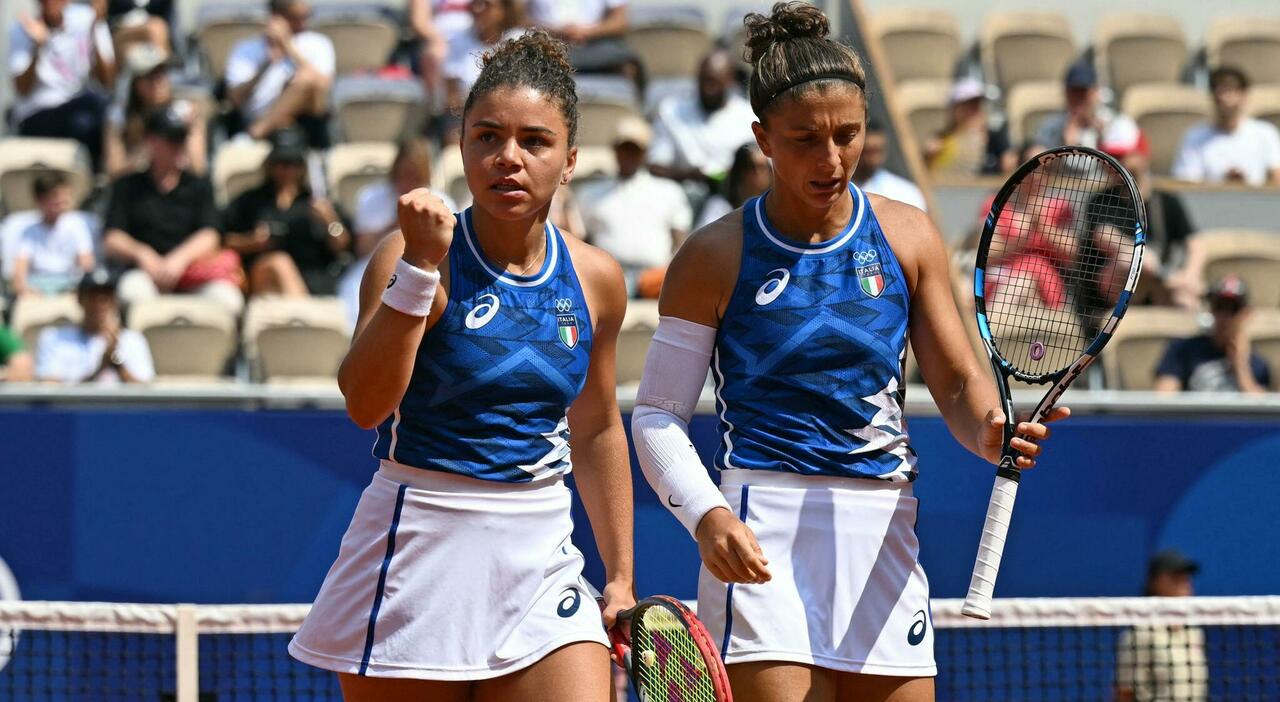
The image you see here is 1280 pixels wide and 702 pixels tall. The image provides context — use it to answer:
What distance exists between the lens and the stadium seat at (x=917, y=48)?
1170 cm

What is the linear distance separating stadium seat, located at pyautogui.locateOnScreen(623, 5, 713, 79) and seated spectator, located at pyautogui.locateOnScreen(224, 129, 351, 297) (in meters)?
2.79

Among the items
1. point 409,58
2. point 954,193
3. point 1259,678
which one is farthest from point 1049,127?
point 1259,678

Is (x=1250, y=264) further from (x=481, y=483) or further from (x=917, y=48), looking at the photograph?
(x=481, y=483)

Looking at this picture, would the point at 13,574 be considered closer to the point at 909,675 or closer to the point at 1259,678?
the point at 909,675

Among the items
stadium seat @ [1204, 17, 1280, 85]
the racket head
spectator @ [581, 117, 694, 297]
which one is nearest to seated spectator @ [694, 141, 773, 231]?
spectator @ [581, 117, 694, 297]

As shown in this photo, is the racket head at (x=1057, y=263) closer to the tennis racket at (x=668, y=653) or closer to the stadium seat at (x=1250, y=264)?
the tennis racket at (x=668, y=653)

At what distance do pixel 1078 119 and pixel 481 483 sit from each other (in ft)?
24.6

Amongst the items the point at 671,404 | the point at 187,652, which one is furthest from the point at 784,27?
the point at 187,652

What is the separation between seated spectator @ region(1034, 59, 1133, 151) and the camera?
399 inches

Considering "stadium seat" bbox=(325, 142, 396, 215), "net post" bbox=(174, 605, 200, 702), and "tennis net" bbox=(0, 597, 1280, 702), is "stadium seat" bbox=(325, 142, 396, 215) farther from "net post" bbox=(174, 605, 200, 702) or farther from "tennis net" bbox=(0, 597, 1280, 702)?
"net post" bbox=(174, 605, 200, 702)

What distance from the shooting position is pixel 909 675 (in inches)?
138

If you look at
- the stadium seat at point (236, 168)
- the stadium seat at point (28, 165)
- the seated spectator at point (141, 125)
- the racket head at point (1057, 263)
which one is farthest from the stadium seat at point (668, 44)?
the racket head at point (1057, 263)

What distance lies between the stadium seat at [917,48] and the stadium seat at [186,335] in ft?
17.6

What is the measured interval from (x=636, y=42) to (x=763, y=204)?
7.92 m
